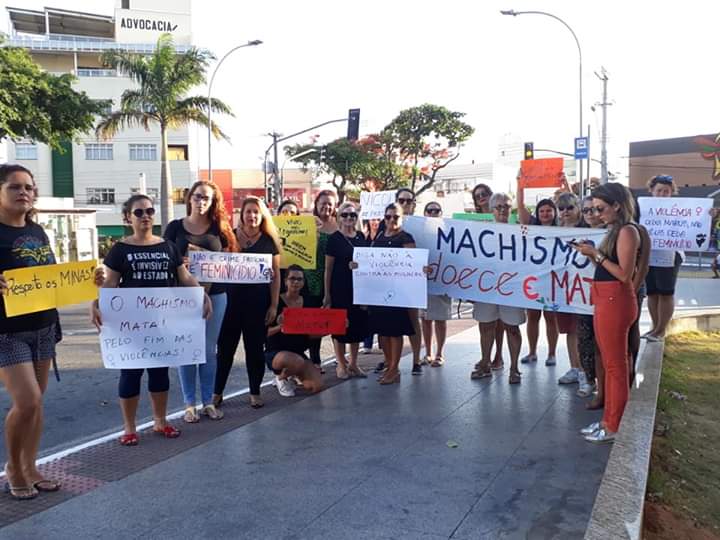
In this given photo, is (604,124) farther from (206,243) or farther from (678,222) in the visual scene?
(206,243)

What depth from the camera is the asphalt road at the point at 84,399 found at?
5477 mm

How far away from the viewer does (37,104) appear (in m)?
20.3

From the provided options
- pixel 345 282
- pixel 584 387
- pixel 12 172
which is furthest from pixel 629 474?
pixel 12 172

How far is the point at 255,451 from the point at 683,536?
109 inches

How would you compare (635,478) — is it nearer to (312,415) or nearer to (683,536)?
(683,536)

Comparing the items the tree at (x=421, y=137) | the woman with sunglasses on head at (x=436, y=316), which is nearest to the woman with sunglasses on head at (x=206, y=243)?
the woman with sunglasses on head at (x=436, y=316)

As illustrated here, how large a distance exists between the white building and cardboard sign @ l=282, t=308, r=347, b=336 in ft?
142

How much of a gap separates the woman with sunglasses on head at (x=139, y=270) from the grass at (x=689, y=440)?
11.5 feet

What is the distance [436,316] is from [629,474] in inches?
150

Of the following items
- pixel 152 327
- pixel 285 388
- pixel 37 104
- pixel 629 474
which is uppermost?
pixel 37 104

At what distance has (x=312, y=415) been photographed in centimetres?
577

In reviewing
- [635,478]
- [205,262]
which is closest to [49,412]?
[205,262]

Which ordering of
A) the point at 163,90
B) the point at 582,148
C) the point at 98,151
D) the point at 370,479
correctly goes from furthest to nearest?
the point at 98,151 < the point at 163,90 < the point at 582,148 < the point at 370,479

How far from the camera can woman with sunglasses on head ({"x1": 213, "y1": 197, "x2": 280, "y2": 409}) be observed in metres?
5.80
